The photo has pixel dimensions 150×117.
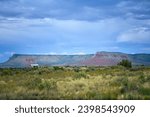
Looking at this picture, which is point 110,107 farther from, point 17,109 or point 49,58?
point 49,58

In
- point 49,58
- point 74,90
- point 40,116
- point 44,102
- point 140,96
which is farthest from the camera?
point 49,58

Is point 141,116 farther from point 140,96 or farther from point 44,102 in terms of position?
point 140,96

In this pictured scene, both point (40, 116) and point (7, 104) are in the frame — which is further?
point (7, 104)

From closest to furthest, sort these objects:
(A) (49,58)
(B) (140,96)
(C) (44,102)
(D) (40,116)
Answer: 1. (D) (40,116)
2. (C) (44,102)
3. (B) (140,96)
4. (A) (49,58)

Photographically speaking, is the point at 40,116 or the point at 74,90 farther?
the point at 74,90

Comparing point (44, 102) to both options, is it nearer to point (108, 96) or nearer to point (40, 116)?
point (40, 116)

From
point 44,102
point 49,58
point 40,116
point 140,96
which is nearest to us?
point 40,116

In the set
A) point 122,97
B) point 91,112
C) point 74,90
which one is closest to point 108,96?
point 122,97

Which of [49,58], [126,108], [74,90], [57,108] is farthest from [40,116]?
[49,58]
